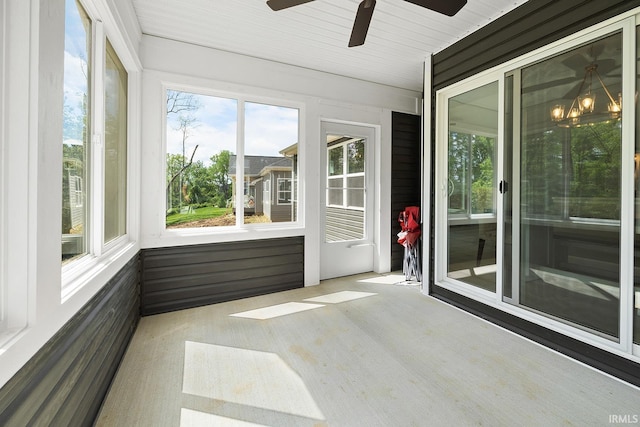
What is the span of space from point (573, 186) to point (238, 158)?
3.12 metres

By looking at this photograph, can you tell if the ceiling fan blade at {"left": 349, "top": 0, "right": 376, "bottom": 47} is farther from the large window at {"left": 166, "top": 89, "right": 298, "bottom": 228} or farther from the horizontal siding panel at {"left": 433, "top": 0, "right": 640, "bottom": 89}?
the large window at {"left": 166, "top": 89, "right": 298, "bottom": 228}

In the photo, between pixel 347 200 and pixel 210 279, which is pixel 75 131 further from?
pixel 347 200

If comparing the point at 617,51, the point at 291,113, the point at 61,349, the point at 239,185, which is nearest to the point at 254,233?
the point at 239,185

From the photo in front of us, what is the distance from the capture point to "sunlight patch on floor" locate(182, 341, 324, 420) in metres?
1.71

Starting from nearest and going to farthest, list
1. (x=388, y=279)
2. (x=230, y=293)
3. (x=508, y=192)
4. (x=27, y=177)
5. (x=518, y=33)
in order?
(x=27, y=177) < (x=518, y=33) < (x=508, y=192) < (x=230, y=293) < (x=388, y=279)

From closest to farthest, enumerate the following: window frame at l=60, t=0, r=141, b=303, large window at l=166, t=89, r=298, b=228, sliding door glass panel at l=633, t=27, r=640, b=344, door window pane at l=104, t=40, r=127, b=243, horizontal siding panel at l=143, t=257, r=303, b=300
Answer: window frame at l=60, t=0, r=141, b=303 → sliding door glass panel at l=633, t=27, r=640, b=344 → door window pane at l=104, t=40, r=127, b=243 → horizontal siding panel at l=143, t=257, r=303, b=300 → large window at l=166, t=89, r=298, b=228

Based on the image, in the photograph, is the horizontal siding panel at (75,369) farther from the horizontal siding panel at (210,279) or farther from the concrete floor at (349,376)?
the horizontal siding panel at (210,279)

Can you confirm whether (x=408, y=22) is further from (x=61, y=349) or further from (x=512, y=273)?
(x=61, y=349)

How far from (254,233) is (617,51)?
342 cm

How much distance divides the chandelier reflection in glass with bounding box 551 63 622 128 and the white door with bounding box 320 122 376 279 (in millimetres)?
2394

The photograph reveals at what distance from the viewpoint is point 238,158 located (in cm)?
340

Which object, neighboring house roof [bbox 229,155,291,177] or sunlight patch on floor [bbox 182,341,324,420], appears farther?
neighboring house roof [bbox 229,155,291,177]

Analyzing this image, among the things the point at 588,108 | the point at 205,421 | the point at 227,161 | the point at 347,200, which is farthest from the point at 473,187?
the point at 205,421

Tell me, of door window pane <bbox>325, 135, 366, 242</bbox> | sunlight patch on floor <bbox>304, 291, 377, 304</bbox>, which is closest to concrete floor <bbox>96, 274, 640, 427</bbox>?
sunlight patch on floor <bbox>304, 291, 377, 304</bbox>
